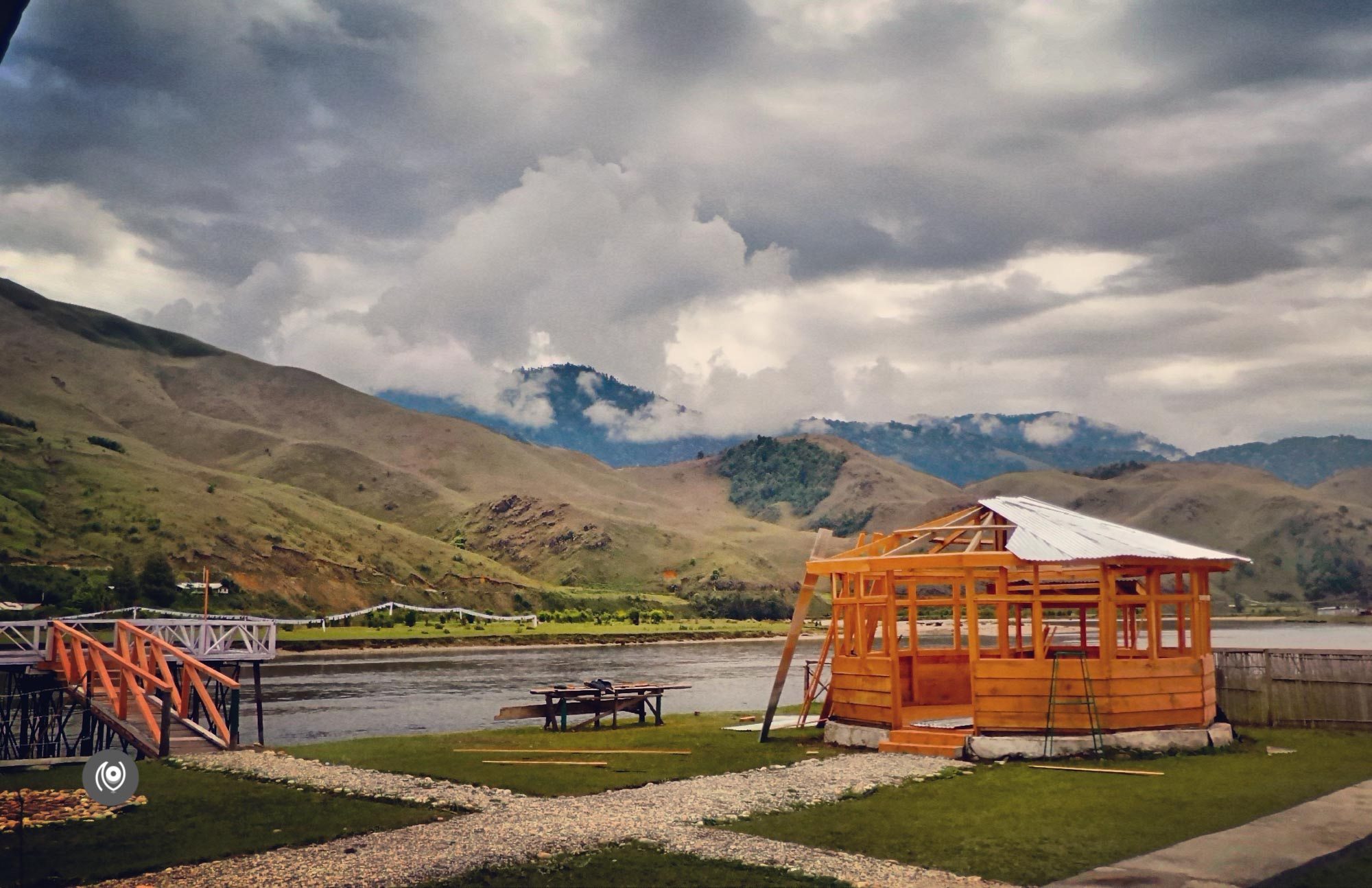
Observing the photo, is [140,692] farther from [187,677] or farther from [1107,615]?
[1107,615]

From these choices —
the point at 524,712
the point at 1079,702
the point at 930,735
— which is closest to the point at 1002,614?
the point at 1079,702

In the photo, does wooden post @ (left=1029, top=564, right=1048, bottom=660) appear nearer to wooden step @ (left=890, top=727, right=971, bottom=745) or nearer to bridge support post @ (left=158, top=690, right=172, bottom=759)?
wooden step @ (left=890, top=727, right=971, bottom=745)

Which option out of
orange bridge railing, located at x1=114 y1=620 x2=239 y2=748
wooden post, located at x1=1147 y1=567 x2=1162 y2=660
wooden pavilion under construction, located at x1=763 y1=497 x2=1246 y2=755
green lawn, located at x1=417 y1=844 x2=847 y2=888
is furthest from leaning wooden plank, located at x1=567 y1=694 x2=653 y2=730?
green lawn, located at x1=417 y1=844 x2=847 y2=888

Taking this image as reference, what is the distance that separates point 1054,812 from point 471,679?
52.7m

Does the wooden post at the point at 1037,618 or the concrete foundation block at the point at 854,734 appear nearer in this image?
the wooden post at the point at 1037,618

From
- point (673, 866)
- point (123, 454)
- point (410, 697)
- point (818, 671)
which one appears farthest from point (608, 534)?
point (673, 866)

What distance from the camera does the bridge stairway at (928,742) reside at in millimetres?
20734

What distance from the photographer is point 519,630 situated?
4370 inches

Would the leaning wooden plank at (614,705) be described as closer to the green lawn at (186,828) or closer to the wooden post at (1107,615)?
the green lawn at (186,828)

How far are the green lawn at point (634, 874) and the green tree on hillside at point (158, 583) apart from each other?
8526 centimetres

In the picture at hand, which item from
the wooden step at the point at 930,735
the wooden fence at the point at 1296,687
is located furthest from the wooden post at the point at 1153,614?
the wooden fence at the point at 1296,687

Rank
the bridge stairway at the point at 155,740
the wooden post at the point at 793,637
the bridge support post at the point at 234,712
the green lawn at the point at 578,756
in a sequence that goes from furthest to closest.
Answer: the bridge support post at the point at 234,712 < the wooden post at the point at 793,637 < the bridge stairway at the point at 155,740 < the green lawn at the point at 578,756

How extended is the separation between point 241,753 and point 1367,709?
23.2 meters

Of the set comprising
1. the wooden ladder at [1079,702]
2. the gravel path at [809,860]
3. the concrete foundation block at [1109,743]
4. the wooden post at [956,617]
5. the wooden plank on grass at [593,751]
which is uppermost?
the wooden post at [956,617]
